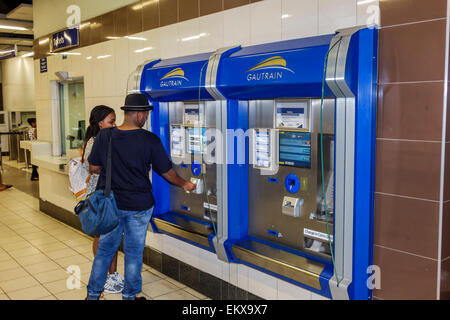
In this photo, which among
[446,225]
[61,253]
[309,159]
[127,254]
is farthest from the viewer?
[61,253]

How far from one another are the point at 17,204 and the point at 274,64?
6.50 m

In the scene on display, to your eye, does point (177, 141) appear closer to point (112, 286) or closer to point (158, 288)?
point (158, 288)

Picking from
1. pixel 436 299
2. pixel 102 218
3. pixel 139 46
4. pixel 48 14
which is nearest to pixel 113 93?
pixel 139 46

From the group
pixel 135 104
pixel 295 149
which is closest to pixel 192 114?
pixel 135 104

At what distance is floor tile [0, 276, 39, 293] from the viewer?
3920mm

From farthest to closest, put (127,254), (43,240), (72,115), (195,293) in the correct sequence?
(72,115) → (43,240) → (195,293) → (127,254)

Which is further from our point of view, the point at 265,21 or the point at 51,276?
the point at 51,276

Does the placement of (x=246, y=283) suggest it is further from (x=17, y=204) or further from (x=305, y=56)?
(x=17, y=204)

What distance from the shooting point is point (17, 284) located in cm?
402

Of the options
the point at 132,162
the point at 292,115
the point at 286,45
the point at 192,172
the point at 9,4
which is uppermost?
the point at 9,4

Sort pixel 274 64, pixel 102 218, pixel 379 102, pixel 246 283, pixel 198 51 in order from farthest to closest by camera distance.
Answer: pixel 198 51, pixel 246 283, pixel 102 218, pixel 274 64, pixel 379 102

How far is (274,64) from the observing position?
2521mm

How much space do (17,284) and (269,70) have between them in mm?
3161

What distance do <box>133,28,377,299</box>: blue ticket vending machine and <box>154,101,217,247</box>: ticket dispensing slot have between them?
0.04ft
